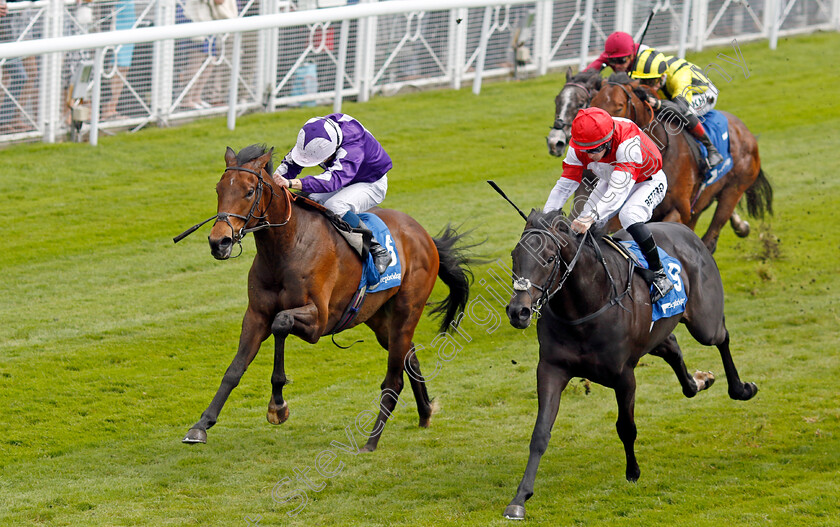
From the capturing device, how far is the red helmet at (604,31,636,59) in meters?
8.32

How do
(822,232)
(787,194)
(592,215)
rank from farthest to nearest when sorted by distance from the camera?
(787,194) → (822,232) → (592,215)

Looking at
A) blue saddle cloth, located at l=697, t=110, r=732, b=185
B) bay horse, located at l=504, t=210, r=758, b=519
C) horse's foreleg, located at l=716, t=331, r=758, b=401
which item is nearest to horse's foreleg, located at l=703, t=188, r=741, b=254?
blue saddle cloth, located at l=697, t=110, r=732, b=185

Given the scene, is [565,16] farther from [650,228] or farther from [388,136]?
[650,228]

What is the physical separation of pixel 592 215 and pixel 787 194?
7580 millimetres

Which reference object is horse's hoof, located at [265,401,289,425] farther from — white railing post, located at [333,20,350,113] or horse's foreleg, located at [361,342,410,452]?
white railing post, located at [333,20,350,113]

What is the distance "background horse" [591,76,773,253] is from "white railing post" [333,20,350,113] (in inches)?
203

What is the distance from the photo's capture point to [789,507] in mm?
5609

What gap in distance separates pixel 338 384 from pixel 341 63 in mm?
6475

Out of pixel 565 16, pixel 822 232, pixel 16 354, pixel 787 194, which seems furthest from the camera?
pixel 565 16

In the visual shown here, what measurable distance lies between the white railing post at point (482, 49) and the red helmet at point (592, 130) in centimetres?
903

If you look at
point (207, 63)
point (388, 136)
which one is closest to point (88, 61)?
point (207, 63)

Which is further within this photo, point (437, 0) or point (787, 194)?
point (437, 0)

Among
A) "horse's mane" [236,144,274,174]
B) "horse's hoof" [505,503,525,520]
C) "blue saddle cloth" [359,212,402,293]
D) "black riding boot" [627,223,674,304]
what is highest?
"horse's mane" [236,144,274,174]

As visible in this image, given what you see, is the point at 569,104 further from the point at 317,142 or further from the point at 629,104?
the point at 317,142
